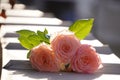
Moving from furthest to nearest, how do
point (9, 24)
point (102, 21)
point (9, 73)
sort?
point (102, 21) → point (9, 24) → point (9, 73)

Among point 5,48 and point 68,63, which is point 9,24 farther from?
point 68,63

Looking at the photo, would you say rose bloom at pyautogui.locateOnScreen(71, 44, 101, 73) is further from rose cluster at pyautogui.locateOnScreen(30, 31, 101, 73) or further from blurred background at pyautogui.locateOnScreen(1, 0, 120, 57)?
blurred background at pyautogui.locateOnScreen(1, 0, 120, 57)

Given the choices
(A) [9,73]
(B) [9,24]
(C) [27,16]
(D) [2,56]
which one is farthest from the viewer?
(C) [27,16]

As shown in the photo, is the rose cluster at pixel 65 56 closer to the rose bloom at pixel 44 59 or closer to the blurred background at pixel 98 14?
the rose bloom at pixel 44 59

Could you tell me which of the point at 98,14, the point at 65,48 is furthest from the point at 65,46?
the point at 98,14

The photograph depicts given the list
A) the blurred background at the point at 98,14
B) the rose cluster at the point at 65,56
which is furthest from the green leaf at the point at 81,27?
the blurred background at the point at 98,14

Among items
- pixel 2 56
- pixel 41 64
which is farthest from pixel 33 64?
pixel 2 56

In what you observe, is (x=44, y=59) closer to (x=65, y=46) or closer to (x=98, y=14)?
(x=65, y=46)
